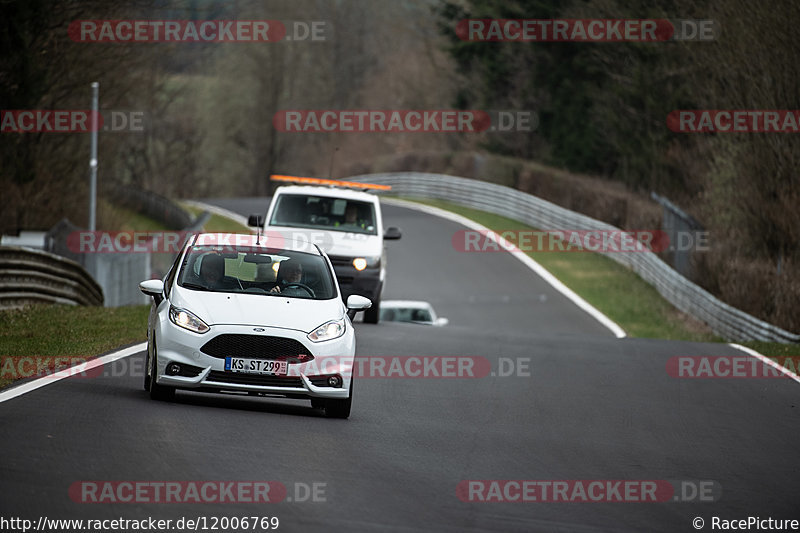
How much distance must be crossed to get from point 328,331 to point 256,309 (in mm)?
676

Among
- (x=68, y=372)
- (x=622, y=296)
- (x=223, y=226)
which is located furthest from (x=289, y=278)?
(x=223, y=226)

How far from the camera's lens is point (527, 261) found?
46.0 meters

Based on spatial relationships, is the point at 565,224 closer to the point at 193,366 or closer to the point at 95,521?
the point at 193,366

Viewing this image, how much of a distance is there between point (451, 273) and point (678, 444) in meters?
31.0

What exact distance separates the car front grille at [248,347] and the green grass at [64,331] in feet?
6.94

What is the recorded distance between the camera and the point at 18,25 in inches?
1266

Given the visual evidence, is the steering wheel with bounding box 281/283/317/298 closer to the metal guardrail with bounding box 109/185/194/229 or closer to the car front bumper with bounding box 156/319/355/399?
the car front bumper with bounding box 156/319/355/399

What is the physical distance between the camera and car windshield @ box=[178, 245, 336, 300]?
12.7m
